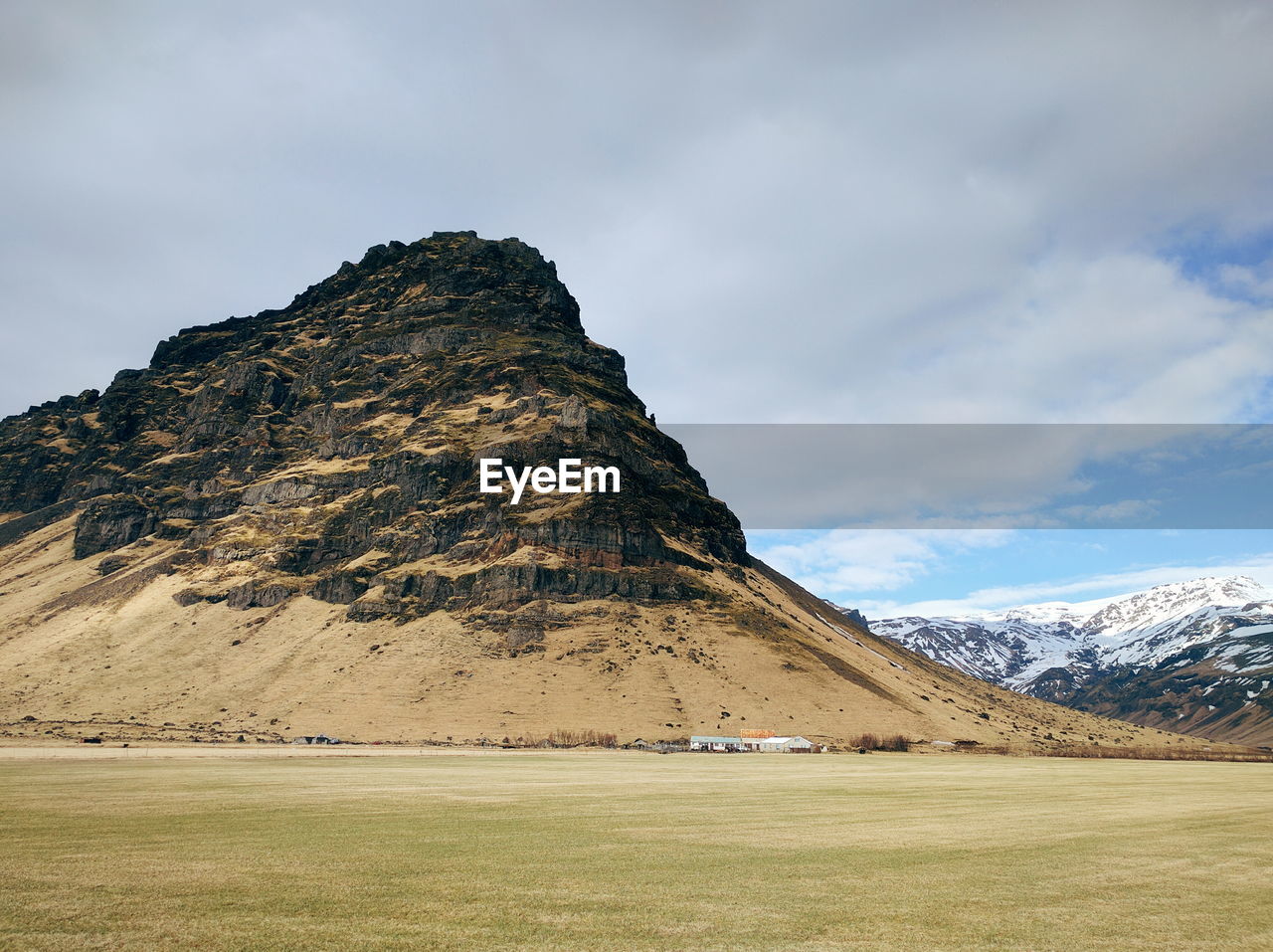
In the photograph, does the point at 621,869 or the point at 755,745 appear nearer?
the point at 621,869

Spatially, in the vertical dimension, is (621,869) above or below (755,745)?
above

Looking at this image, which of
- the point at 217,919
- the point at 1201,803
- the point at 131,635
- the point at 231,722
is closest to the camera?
the point at 217,919

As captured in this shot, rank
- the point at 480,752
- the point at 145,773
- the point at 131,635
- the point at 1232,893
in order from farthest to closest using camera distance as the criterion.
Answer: the point at 131,635, the point at 480,752, the point at 145,773, the point at 1232,893

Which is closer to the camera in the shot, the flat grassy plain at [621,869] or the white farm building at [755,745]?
the flat grassy plain at [621,869]

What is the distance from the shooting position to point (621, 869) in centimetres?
2609

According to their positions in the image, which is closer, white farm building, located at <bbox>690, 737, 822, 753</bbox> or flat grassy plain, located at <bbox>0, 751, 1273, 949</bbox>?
flat grassy plain, located at <bbox>0, 751, 1273, 949</bbox>

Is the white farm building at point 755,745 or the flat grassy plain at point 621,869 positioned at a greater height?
the flat grassy plain at point 621,869

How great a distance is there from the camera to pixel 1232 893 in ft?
78.0

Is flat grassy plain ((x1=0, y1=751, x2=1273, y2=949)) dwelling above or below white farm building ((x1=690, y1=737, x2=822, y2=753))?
above

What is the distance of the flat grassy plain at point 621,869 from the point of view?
62.0ft

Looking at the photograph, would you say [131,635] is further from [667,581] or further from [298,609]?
[667,581]

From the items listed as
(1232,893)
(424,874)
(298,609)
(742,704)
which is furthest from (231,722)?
(1232,893)

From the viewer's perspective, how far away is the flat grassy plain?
18906mm

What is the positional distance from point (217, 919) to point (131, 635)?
190777 mm
